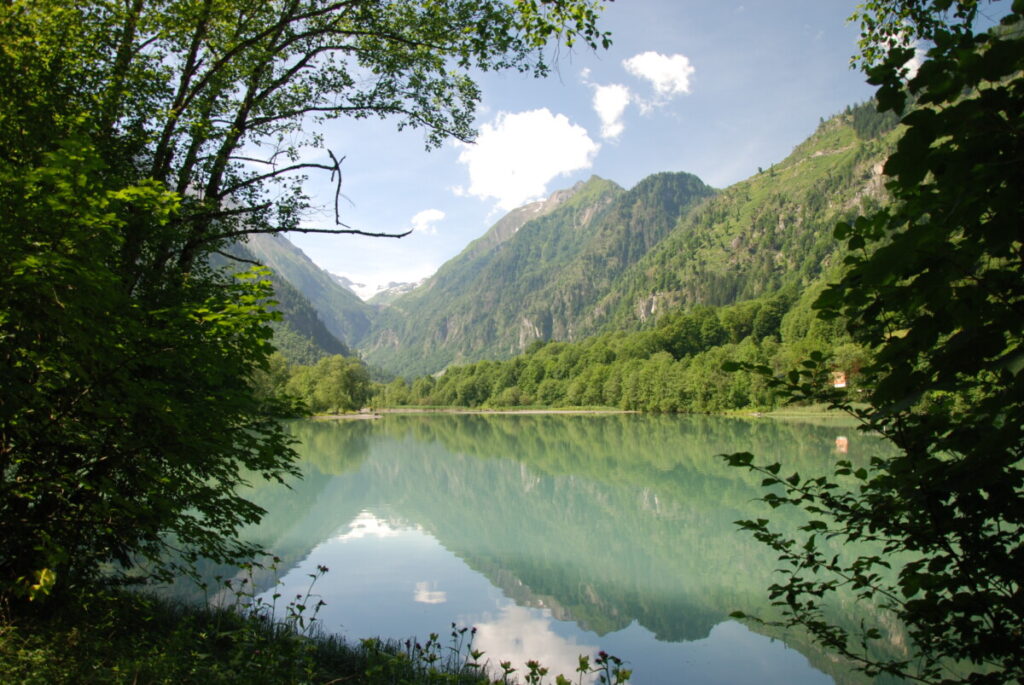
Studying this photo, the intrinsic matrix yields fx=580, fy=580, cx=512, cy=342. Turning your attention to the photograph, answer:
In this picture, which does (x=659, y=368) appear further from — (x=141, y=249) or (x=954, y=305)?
(x=954, y=305)

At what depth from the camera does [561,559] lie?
16656 mm

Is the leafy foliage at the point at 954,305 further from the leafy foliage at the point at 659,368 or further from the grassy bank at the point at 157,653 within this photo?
the leafy foliage at the point at 659,368

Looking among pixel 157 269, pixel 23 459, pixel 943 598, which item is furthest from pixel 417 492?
pixel 943 598

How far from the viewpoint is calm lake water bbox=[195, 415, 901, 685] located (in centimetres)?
1029

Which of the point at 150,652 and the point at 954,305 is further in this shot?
the point at 150,652

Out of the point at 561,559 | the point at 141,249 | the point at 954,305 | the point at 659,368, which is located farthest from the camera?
the point at 659,368

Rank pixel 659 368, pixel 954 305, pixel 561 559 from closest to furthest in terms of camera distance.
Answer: pixel 954 305 → pixel 561 559 → pixel 659 368

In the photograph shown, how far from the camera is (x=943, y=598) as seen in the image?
236 centimetres

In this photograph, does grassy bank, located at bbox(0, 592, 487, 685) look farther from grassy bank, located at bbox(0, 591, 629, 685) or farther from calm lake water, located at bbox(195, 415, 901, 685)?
calm lake water, located at bbox(195, 415, 901, 685)

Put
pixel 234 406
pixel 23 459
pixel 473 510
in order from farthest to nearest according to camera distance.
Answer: pixel 473 510 → pixel 234 406 → pixel 23 459

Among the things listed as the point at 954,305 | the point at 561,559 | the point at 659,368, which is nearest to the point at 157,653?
the point at 954,305

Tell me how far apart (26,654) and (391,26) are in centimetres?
889

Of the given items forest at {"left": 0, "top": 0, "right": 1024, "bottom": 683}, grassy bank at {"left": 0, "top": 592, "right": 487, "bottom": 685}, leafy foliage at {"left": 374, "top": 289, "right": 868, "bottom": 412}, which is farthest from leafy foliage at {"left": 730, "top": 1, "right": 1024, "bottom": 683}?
leafy foliage at {"left": 374, "top": 289, "right": 868, "bottom": 412}

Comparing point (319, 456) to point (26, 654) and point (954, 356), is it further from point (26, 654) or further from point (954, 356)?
point (954, 356)
